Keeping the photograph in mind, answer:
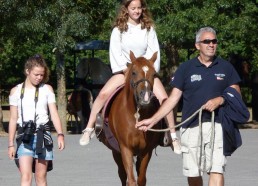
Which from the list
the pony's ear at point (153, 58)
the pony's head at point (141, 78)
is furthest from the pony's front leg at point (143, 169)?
the pony's ear at point (153, 58)

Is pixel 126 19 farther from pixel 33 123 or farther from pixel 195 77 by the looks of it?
pixel 195 77

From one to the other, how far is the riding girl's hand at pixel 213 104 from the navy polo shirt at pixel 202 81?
100 millimetres

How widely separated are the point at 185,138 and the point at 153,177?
5.86m

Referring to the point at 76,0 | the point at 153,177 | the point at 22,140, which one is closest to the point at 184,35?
the point at 76,0

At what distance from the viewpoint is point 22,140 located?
1095 cm

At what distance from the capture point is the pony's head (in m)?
11.3

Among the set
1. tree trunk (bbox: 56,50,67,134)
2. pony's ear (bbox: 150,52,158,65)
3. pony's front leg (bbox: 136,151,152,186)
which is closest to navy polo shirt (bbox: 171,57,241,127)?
pony's ear (bbox: 150,52,158,65)

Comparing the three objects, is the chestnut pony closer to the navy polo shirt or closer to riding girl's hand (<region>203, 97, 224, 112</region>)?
the navy polo shirt

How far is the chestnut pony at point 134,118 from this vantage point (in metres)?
11.5

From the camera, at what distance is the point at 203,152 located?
10.2 meters

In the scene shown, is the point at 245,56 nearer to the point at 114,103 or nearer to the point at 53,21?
the point at 53,21

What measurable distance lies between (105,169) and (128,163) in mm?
5836

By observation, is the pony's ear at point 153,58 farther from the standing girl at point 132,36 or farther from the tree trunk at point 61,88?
Result: the tree trunk at point 61,88

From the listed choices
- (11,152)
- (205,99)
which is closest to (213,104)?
(205,99)
